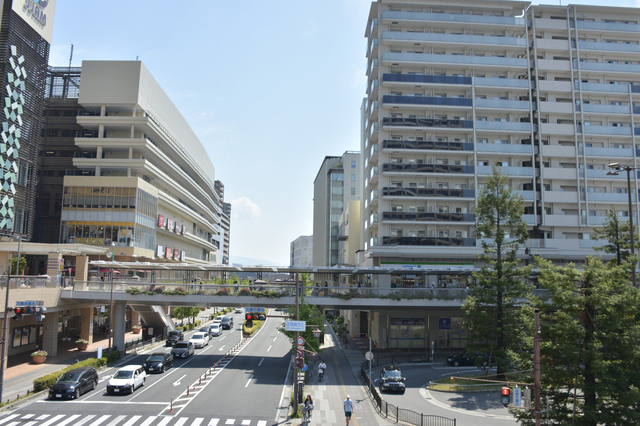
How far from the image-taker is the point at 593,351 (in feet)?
61.1

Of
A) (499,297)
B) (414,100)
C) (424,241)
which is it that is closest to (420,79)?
(414,100)

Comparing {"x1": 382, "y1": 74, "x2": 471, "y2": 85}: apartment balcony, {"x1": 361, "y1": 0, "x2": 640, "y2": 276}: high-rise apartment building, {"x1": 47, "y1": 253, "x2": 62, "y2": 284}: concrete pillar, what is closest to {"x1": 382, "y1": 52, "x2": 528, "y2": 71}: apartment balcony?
{"x1": 361, "y1": 0, "x2": 640, "y2": 276}: high-rise apartment building

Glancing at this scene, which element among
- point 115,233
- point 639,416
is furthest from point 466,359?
point 115,233

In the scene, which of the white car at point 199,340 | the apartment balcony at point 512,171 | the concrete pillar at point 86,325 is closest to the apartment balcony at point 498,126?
the apartment balcony at point 512,171

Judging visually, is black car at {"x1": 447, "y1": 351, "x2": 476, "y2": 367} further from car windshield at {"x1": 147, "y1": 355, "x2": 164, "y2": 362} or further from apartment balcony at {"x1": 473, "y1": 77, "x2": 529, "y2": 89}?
apartment balcony at {"x1": 473, "y1": 77, "x2": 529, "y2": 89}

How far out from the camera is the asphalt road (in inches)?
956

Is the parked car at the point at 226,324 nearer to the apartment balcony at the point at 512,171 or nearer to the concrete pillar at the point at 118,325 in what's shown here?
the concrete pillar at the point at 118,325

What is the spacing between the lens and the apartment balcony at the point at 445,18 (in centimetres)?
5772

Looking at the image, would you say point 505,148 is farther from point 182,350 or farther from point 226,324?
point 226,324

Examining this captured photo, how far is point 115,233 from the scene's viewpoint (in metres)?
59.2

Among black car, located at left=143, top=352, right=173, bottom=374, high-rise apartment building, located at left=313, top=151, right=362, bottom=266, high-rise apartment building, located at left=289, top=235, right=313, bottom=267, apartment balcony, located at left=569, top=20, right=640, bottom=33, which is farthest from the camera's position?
high-rise apartment building, located at left=289, top=235, right=313, bottom=267

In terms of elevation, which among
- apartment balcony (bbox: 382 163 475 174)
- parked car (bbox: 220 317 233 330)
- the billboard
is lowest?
parked car (bbox: 220 317 233 330)

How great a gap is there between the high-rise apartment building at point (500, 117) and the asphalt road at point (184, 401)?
23.9 meters

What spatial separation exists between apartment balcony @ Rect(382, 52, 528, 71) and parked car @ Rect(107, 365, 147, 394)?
44750mm
